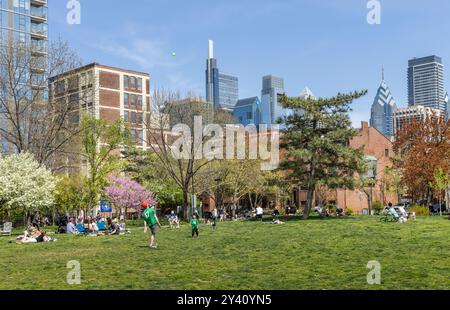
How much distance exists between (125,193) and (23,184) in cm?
2200

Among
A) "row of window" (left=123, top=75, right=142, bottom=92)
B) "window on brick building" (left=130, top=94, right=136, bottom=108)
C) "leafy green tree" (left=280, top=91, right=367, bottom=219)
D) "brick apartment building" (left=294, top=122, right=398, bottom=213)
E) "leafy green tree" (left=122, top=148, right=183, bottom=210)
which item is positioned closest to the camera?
"leafy green tree" (left=280, top=91, right=367, bottom=219)

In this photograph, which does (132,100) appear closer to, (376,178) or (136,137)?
(136,137)

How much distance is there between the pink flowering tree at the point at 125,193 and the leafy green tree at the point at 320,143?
64.3 feet

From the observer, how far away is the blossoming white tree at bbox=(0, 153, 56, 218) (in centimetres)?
3419

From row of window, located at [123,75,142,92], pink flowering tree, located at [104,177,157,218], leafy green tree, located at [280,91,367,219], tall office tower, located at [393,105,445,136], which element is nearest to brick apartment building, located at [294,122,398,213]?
tall office tower, located at [393,105,445,136]

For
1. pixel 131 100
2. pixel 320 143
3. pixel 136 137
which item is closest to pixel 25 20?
pixel 131 100

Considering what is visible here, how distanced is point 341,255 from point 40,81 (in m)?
33.9

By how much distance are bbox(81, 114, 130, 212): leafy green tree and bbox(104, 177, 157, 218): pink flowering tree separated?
114cm

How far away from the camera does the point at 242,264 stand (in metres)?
15.7

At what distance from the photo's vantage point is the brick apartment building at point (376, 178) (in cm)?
7506

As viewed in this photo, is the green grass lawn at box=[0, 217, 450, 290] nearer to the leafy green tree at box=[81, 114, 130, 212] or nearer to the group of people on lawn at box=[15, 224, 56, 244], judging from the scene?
the group of people on lawn at box=[15, 224, 56, 244]

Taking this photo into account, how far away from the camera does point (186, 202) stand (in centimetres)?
4784
